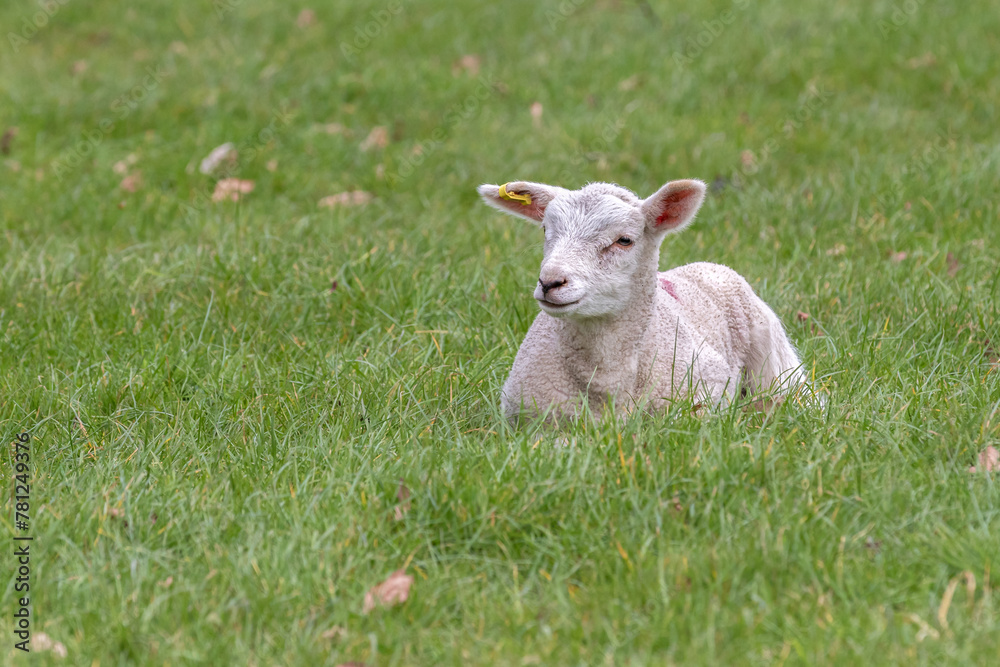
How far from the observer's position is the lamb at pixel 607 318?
4004 millimetres

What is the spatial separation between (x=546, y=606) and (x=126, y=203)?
17.6 feet

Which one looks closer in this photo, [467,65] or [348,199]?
[348,199]

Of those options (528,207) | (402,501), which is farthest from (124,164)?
(402,501)

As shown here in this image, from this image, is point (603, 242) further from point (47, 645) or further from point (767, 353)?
point (47, 645)

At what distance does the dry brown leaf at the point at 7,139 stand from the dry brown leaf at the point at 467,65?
3505 mm

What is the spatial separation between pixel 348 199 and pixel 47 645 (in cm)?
494

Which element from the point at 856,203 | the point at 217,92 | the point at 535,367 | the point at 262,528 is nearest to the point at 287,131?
the point at 217,92

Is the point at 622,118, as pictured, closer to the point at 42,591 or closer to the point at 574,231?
the point at 574,231

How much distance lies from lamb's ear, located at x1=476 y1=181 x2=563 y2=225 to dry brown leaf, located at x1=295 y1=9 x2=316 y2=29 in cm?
695

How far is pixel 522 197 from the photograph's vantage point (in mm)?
4402

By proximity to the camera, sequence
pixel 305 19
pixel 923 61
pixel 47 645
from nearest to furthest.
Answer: pixel 47 645, pixel 923 61, pixel 305 19

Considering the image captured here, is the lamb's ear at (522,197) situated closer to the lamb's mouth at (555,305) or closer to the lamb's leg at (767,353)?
the lamb's mouth at (555,305)

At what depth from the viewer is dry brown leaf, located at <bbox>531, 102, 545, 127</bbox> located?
27.9 feet

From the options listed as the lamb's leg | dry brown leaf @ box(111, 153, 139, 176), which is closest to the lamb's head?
the lamb's leg
